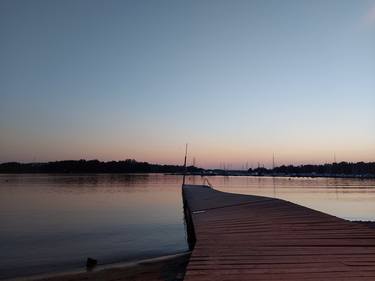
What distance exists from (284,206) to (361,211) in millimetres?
17456

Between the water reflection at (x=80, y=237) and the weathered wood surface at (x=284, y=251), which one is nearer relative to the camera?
the weathered wood surface at (x=284, y=251)

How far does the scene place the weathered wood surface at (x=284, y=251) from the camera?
23.8ft

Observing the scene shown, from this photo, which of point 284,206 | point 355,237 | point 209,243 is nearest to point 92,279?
point 209,243

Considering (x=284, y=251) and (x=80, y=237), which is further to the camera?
(x=80, y=237)

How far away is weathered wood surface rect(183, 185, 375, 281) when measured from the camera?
23.8 ft

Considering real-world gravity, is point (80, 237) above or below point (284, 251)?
below

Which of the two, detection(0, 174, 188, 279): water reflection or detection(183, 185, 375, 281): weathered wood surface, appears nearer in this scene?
detection(183, 185, 375, 281): weathered wood surface

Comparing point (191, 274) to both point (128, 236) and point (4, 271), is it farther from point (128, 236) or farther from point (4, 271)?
point (128, 236)

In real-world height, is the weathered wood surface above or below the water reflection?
above

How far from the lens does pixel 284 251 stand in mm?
9031

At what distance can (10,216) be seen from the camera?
34.6 metres

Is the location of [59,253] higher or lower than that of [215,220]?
lower

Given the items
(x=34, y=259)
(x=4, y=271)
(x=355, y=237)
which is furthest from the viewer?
(x=34, y=259)

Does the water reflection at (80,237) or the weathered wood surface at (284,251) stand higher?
the weathered wood surface at (284,251)
